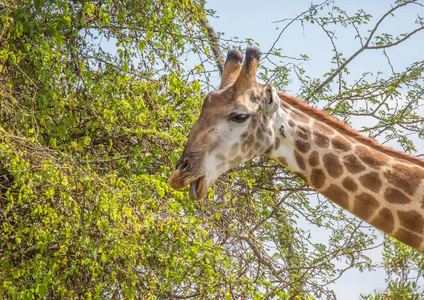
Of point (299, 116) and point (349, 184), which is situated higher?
A: point (299, 116)

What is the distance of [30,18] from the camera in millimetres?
6727

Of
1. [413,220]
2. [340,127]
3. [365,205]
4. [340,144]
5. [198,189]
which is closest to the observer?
[198,189]

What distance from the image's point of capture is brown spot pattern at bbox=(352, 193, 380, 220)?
457cm

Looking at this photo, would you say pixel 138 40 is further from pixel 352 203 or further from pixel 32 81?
pixel 352 203

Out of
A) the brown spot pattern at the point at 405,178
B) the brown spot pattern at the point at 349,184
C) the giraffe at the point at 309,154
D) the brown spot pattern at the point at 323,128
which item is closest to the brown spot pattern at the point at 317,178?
the giraffe at the point at 309,154

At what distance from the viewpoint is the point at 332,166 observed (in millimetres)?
4645

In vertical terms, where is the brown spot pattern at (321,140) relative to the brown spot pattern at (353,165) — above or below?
above

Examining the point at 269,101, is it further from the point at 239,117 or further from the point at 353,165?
the point at 353,165

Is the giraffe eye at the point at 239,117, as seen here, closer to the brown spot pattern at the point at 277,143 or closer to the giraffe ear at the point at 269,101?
the giraffe ear at the point at 269,101

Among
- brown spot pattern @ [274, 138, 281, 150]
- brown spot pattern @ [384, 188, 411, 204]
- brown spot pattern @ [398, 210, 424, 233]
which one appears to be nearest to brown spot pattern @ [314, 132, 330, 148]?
brown spot pattern @ [274, 138, 281, 150]

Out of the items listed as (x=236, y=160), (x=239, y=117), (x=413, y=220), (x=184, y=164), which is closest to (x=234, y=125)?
(x=239, y=117)

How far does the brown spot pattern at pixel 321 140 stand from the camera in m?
4.66

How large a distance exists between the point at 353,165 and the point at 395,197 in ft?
1.03

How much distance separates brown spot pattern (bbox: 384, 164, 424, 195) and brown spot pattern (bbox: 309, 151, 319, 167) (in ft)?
1.35
